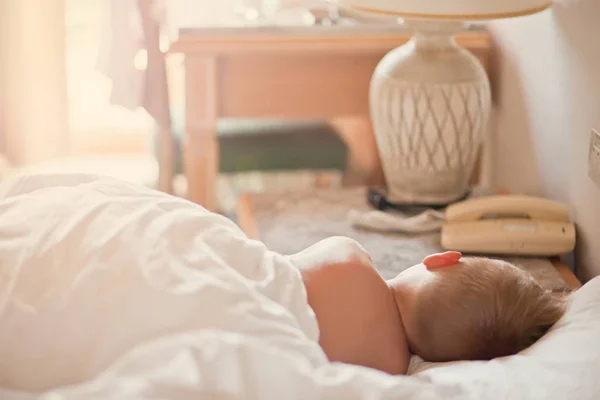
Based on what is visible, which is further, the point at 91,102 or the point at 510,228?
the point at 91,102

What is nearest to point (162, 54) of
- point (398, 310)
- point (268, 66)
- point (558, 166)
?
point (268, 66)

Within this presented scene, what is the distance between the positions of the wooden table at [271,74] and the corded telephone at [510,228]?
0.64 metres

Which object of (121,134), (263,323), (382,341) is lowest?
(121,134)

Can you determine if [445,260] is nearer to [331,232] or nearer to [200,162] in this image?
[331,232]

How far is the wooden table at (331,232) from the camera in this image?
5.80 feet

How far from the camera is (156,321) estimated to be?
1086 mm

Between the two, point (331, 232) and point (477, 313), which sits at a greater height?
point (477, 313)

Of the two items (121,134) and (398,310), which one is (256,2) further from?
(398,310)

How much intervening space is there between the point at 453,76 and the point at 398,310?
795 millimetres

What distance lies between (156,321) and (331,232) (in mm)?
943

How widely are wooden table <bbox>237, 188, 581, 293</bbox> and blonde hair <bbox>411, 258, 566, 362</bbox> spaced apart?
340 millimetres

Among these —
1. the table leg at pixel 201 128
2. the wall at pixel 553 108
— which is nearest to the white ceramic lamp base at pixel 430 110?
Result: the wall at pixel 553 108

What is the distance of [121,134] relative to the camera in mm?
3586

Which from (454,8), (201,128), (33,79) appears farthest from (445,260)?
(33,79)
